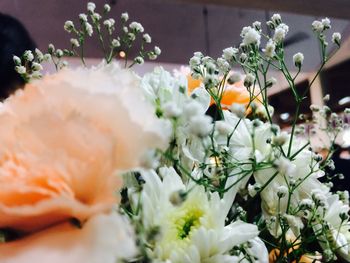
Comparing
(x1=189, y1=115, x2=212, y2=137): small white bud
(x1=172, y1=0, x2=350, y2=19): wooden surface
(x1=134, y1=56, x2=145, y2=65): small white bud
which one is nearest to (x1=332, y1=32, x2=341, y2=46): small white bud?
(x1=134, y1=56, x2=145, y2=65): small white bud

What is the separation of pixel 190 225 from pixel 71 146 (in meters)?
0.12

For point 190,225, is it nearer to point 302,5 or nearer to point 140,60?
point 140,60

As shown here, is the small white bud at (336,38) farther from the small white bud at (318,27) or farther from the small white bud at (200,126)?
the small white bud at (200,126)

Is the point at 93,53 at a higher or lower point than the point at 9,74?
higher

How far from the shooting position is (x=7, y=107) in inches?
10.9

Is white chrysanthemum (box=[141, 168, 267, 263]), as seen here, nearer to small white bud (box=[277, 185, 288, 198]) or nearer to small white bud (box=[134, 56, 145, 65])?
small white bud (box=[277, 185, 288, 198])

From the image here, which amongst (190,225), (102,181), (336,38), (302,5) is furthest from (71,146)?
(302,5)

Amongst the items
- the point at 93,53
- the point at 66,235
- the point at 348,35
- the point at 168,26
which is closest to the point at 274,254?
the point at 66,235

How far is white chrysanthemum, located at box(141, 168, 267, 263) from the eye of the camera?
0.31 m

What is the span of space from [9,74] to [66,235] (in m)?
0.88

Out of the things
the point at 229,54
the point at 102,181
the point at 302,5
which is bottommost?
the point at 102,181

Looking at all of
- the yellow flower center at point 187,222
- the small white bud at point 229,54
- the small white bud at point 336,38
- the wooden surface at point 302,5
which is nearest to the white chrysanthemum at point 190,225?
the yellow flower center at point 187,222

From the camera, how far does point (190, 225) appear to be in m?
0.34

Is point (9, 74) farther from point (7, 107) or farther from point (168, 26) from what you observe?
point (168, 26)
